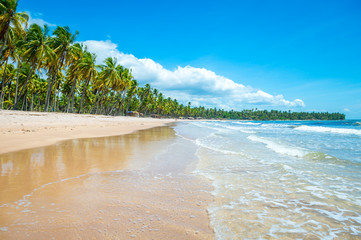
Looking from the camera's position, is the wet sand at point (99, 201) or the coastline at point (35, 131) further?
the coastline at point (35, 131)

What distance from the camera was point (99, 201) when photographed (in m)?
3.17

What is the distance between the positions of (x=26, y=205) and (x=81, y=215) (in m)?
0.94

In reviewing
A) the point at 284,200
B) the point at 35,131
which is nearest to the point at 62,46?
the point at 35,131

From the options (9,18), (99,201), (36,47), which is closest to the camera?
(99,201)

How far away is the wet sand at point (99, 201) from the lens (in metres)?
2.34

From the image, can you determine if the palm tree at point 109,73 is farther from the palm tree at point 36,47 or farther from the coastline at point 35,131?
the coastline at point 35,131

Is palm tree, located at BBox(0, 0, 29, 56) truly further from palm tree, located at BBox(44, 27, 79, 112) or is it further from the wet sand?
the wet sand

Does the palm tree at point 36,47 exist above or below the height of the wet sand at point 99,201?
above

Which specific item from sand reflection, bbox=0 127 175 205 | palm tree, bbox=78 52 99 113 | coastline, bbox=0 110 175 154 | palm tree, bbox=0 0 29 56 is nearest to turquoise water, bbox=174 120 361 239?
sand reflection, bbox=0 127 175 205

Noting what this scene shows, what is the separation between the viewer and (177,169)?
551 centimetres

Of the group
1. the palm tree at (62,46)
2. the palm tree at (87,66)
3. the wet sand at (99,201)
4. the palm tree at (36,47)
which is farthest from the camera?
the palm tree at (87,66)

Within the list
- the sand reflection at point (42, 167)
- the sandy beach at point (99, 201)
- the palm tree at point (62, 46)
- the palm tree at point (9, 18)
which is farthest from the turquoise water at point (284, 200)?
the palm tree at point (62, 46)

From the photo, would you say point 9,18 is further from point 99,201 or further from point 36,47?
point 99,201

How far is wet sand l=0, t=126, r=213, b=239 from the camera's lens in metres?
2.34
